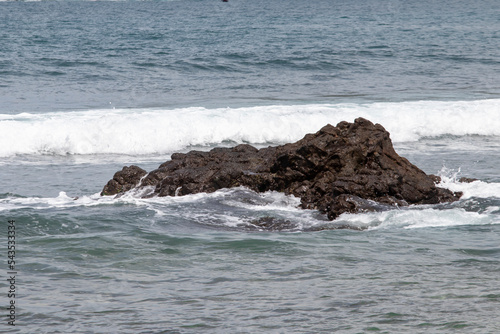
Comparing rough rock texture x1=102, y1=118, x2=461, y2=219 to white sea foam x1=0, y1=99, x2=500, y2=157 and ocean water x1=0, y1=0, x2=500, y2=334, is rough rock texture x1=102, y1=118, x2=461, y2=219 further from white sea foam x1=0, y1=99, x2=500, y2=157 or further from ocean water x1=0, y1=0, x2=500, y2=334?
white sea foam x1=0, y1=99, x2=500, y2=157

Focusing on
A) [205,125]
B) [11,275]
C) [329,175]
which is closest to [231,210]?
[329,175]

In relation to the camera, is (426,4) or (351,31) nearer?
(351,31)

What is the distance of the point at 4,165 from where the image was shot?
1348 centimetres

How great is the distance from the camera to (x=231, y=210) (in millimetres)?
8789

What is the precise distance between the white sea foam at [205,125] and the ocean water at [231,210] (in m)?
0.05

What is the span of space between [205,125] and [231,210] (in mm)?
8956

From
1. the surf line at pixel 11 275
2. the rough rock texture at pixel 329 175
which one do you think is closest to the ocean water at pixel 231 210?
the surf line at pixel 11 275

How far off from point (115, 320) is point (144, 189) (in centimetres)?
472

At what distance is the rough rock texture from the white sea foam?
20.4 ft

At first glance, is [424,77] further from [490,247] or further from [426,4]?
[426,4]

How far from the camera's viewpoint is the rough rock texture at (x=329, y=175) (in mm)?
8689

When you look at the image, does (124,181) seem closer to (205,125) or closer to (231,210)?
(231,210)

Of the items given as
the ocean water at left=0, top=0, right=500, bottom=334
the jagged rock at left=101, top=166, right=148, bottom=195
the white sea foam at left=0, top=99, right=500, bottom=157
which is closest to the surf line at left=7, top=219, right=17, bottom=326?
the ocean water at left=0, top=0, right=500, bottom=334

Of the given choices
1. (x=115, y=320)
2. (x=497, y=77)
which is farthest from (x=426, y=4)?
(x=115, y=320)
